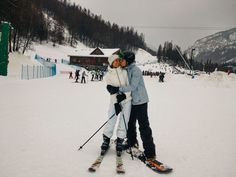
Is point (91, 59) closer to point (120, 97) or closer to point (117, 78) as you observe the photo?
point (117, 78)

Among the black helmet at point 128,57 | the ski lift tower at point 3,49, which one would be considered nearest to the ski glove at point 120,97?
the black helmet at point 128,57

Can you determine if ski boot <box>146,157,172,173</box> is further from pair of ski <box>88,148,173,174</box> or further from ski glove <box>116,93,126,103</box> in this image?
ski glove <box>116,93,126,103</box>

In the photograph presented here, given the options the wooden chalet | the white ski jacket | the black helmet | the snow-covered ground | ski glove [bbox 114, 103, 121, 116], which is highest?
the wooden chalet

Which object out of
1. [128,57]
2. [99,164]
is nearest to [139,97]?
[128,57]

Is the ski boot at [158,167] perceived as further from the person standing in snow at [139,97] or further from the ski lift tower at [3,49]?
the ski lift tower at [3,49]

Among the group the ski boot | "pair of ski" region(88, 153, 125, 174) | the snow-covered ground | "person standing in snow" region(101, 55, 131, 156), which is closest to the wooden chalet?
the snow-covered ground

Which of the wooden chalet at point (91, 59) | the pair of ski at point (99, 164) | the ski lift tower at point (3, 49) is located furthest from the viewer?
the wooden chalet at point (91, 59)

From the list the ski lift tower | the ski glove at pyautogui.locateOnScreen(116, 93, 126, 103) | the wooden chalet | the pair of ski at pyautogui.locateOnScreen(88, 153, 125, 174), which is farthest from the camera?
the wooden chalet

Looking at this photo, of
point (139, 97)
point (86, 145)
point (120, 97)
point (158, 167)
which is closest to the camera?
point (158, 167)

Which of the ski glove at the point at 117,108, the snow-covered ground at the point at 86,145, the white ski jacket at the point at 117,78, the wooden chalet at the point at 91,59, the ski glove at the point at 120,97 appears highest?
the wooden chalet at the point at 91,59

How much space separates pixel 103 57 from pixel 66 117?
68820 mm

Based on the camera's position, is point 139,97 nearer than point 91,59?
Yes

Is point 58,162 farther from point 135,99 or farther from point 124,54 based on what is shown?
point 124,54

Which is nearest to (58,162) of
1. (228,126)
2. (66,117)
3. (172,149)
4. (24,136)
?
(24,136)
